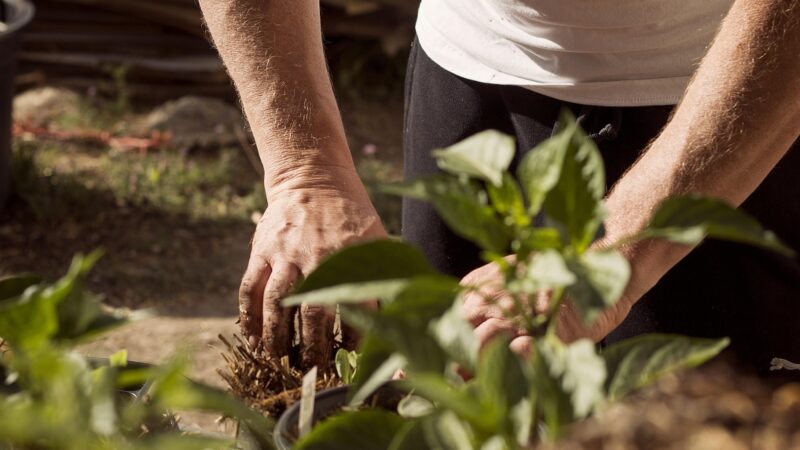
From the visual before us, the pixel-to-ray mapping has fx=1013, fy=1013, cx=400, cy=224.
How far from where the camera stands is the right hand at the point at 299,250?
3.84 ft

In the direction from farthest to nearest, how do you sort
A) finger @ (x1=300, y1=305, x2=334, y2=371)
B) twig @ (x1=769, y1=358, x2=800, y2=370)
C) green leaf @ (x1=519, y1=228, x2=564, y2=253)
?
twig @ (x1=769, y1=358, x2=800, y2=370)
finger @ (x1=300, y1=305, x2=334, y2=371)
green leaf @ (x1=519, y1=228, x2=564, y2=253)

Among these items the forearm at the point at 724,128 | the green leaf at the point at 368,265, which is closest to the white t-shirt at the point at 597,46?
the forearm at the point at 724,128

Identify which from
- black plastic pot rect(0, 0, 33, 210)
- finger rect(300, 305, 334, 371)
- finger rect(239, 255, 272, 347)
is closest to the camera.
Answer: finger rect(300, 305, 334, 371)

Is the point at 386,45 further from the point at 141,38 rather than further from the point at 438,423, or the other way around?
the point at 438,423

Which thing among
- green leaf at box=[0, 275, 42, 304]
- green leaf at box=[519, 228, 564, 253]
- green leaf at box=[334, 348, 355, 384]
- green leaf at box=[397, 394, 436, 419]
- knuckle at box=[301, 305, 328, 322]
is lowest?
knuckle at box=[301, 305, 328, 322]

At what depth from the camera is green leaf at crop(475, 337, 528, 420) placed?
567 millimetres

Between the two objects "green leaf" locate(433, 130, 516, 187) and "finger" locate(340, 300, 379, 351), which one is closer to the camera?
"green leaf" locate(433, 130, 516, 187)

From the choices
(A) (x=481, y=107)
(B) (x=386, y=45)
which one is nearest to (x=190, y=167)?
(B) (x=386, y=45)

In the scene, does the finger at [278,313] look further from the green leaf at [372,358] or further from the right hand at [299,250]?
the green leaf at [372,358]

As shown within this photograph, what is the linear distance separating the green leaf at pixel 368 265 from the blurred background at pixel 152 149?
253 centimetres

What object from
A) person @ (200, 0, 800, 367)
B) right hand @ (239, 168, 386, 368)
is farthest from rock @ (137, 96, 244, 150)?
right hand @ (239, 168, 386, 368)

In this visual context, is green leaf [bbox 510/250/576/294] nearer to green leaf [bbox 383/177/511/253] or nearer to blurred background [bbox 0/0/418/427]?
green leaf [bbox 383/177/511/253]

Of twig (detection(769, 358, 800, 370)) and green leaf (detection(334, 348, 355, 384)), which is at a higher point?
green leaf (detection(334, 348, 355, 384))

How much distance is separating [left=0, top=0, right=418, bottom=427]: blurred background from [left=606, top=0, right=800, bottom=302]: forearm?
6.98 feet
